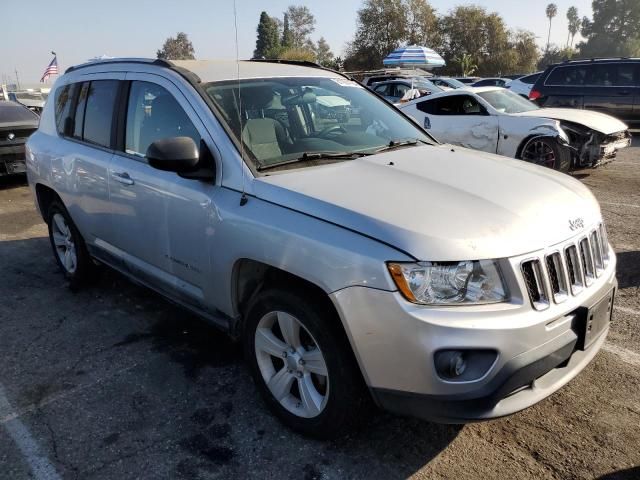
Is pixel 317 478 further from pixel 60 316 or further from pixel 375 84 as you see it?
pixel 375 84

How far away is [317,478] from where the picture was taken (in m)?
2.55

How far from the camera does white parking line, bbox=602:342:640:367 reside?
343 cm

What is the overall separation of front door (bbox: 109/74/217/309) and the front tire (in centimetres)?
52

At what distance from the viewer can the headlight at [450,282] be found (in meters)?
2.20

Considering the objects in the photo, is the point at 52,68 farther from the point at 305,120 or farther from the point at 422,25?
the point at 422,25

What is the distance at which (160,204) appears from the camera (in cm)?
335

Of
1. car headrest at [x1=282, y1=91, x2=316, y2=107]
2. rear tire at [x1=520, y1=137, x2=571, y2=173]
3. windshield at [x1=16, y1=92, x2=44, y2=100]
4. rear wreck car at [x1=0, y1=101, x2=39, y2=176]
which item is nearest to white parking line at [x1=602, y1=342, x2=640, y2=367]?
car headrest at [x1=282, y1=91, x2=316, y2=107]

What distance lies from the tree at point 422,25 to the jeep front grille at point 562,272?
200 ft

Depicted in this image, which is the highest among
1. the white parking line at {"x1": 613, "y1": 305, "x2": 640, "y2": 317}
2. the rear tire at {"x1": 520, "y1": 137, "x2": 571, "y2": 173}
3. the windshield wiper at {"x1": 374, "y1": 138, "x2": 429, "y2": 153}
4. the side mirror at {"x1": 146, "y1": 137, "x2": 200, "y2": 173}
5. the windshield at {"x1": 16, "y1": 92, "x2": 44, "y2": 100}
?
the side mirror at {"x1": 146, "y1": 137, "x2": 200, "y2": 173}

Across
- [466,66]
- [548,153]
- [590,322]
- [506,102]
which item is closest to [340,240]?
[590,322]

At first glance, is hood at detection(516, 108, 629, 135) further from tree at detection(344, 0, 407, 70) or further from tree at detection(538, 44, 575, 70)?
tree at detection(538, 44, 575, 70)

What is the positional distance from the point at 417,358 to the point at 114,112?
2.91 metres

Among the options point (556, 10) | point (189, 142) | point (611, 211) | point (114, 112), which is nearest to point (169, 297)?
point (189, 142)

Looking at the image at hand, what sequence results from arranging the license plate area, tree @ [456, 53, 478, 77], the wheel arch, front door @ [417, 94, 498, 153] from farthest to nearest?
1. tree @ [456, 53, 478, 77]
2. front door @ [417, 94, 498, 153]
3. the wheel arch
4. the license plate area
